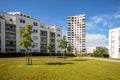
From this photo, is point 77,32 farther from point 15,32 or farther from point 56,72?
point 56,72

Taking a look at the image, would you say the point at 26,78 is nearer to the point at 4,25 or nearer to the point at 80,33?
the point at 4,25

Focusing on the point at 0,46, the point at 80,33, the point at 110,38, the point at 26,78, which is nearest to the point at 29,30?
the point at 26,78

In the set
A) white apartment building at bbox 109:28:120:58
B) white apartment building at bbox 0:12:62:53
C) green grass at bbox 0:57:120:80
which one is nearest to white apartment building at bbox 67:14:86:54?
white apartment building at bbox 109:28:120:58

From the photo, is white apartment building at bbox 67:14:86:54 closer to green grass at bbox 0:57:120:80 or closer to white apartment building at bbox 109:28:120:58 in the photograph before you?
white apartment building at bbox 109:28:120:58

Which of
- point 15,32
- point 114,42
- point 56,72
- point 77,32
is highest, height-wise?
point 77,32

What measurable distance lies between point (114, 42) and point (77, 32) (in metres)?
71.5

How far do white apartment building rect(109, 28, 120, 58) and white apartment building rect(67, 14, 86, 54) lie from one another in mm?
59812

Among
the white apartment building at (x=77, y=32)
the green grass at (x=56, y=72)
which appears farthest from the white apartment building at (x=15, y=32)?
the white apartment building at (x=77, y=32)

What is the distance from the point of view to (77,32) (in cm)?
16912

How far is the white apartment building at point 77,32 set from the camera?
16425 cm

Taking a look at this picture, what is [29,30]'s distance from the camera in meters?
30.9

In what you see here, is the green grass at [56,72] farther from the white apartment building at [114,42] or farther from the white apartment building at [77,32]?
the white apartment building at [77,32]

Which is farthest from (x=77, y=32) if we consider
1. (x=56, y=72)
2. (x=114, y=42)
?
(x=56, y=72)

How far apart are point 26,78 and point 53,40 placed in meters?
71.0
